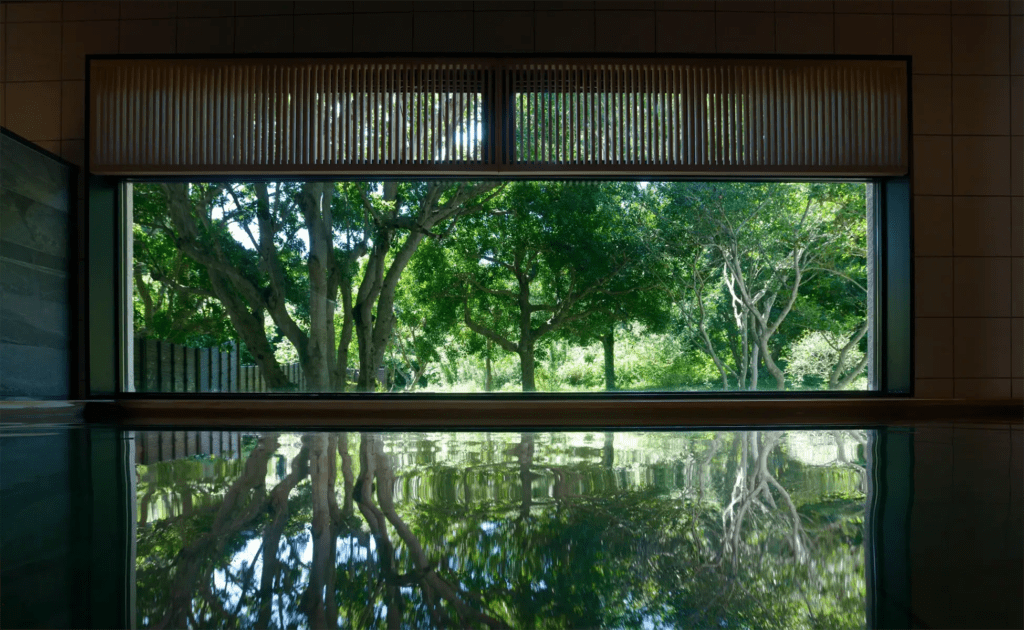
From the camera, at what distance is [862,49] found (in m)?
3.76

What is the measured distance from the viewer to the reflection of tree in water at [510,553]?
547 millimetres

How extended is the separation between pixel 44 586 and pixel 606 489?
0.72 m

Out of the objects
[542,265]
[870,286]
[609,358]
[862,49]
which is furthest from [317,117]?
[870,286]

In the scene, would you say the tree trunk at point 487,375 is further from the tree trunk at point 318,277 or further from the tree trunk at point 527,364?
the tree trunk at point 318,277

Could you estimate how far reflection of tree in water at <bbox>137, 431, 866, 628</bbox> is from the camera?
547 millimetres

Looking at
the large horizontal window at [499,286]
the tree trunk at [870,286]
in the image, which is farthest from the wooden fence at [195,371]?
the tree trunk at [870,286]

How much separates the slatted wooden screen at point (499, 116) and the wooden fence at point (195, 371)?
94 cm

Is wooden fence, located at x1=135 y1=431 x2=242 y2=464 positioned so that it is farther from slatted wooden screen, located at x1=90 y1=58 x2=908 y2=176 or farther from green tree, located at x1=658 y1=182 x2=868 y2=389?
green tree, located at x1=658 y1=182 x2=868 y2=389

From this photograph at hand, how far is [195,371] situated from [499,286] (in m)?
1.66

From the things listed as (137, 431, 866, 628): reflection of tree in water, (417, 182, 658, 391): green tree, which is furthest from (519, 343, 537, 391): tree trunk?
(137, 431, 866, 628): reflection of tree in water

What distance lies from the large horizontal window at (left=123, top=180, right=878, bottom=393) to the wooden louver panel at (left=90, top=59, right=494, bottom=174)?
0.20 meters

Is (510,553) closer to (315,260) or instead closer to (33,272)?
(315,260)

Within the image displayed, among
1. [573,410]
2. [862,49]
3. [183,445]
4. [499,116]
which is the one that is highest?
[862,49]

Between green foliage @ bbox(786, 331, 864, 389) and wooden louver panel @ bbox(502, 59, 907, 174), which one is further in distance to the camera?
green foliage @ bbox(786, 331, 864, 389)
